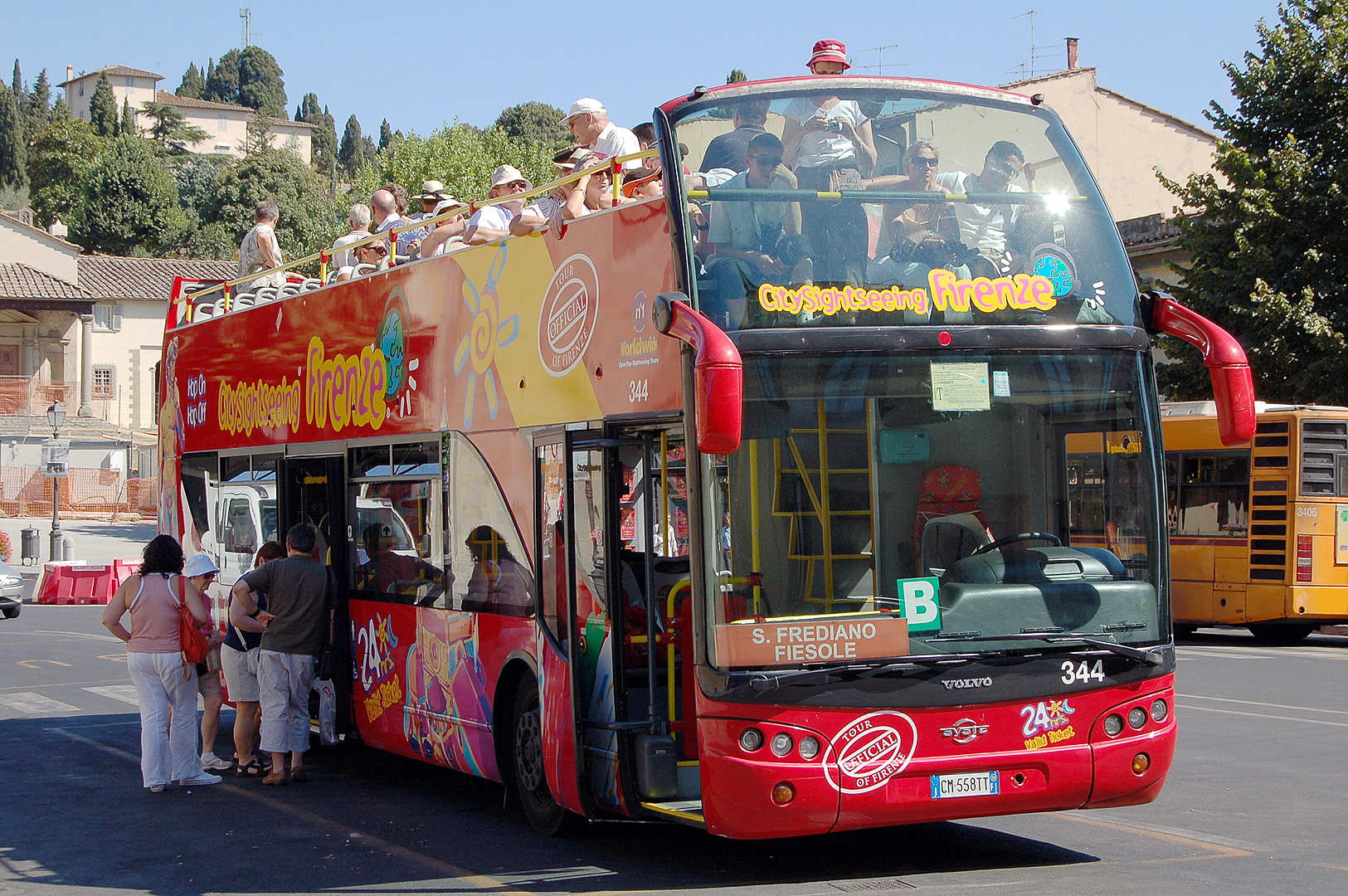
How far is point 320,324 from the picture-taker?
38.0ft

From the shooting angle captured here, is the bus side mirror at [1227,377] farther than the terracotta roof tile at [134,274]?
No

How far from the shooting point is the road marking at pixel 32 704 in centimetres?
1507

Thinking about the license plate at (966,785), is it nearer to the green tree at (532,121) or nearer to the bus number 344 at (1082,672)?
the bus number 344 at (1082,672)

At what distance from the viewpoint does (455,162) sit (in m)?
51.8

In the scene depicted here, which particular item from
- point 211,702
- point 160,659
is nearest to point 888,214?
point 160,659

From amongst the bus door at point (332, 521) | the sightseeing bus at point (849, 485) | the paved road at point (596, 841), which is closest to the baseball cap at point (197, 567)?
the bus door at point (332, 521)

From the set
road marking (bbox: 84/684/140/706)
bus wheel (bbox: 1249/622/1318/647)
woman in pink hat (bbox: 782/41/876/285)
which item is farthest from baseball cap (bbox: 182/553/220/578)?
bus wheel (bbox: 1249/622/1318/647)

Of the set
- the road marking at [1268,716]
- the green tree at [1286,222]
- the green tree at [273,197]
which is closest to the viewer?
the road marking at [1268,716]

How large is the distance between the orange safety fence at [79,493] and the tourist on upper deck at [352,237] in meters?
42.3

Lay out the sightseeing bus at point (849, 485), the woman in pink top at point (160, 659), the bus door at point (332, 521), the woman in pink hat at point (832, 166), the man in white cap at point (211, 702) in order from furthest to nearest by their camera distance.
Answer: the man in white cap at point (211, 702) < the bus door at point (332, 521) < the woman in pink top at point (160, 659) < the woman in pink hat at point (832, 166) < the sightseeing bus at point (849, 485)

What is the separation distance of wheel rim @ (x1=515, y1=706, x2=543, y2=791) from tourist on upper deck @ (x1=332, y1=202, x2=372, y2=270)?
443cm

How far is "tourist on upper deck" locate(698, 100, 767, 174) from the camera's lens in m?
7.01

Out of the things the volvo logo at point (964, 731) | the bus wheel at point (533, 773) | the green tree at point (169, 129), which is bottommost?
the bus wheel at point (533, 773)

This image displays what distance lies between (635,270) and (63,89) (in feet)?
526
